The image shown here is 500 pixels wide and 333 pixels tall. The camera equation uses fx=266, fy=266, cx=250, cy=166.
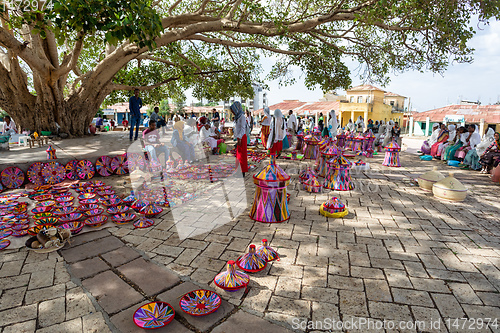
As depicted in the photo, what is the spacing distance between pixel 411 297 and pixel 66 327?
120 inches

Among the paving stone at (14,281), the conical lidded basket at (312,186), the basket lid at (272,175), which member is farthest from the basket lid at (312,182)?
the paving stone at (14,281)

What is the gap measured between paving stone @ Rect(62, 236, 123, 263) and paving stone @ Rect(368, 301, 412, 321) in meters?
3.02

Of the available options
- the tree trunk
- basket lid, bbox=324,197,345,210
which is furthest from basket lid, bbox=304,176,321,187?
the tree trunk

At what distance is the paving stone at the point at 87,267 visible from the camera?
2.83 m

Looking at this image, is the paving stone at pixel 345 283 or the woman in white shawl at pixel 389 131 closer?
the paving stone at pixel 345 283

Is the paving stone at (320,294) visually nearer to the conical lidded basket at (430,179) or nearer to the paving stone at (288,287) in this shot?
the paving stone at (288,287)

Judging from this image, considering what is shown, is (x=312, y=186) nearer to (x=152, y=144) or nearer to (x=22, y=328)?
(x=152, y=144)

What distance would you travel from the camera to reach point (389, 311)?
2.36m

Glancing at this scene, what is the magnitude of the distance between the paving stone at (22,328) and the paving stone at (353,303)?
256 cm

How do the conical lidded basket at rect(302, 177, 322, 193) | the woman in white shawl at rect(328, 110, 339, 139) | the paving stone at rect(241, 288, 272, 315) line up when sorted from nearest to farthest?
the paving stone at rect(241, 288, 272, 315) → the conical lidded basket at rect(302, 177, 322, 193) → the woman in white shawl at rect(328, 110, 339, 139)

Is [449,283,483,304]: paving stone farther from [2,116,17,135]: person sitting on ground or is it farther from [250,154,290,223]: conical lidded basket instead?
[2,116,17,135]: person sitting on ground

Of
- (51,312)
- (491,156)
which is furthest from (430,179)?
(51,312)

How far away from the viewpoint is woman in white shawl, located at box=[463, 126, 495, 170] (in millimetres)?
8766

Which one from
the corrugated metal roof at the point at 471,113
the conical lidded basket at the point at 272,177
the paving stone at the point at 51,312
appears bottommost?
the paving stone at the point at 51,312
